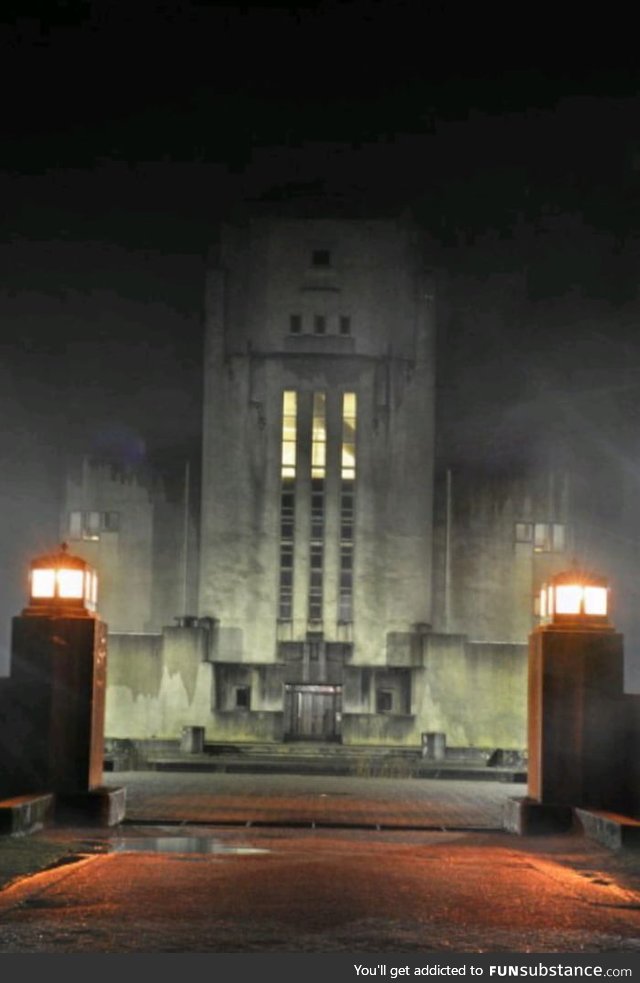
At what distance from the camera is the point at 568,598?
15695 millimetres

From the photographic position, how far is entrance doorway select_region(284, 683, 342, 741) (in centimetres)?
4831

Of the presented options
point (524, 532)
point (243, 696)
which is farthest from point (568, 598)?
point (524, 532)

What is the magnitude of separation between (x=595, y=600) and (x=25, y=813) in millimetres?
6201

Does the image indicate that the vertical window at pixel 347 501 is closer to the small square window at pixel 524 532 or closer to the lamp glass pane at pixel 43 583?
the small square window at pixel 524 532

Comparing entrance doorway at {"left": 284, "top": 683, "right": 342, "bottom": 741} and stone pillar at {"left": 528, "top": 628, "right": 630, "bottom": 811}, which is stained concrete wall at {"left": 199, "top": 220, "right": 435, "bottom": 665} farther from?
stone pillar at {"left": 528, "top": 628, "right": 630, "bottom": 811}

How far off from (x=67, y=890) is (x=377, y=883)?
2213mm

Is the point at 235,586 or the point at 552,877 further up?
the point at 235,586

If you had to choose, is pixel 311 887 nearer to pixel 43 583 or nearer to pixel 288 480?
pixel 43 583

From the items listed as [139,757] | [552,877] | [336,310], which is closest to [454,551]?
[336,310]

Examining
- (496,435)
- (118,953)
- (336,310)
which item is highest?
(336,310)

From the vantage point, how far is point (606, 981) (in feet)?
23.2

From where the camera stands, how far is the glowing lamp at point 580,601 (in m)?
15.6

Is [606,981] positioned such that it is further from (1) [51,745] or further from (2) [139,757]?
(2) [139,757]

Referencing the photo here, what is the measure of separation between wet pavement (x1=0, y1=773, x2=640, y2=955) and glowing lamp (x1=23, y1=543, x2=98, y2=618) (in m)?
2.28
